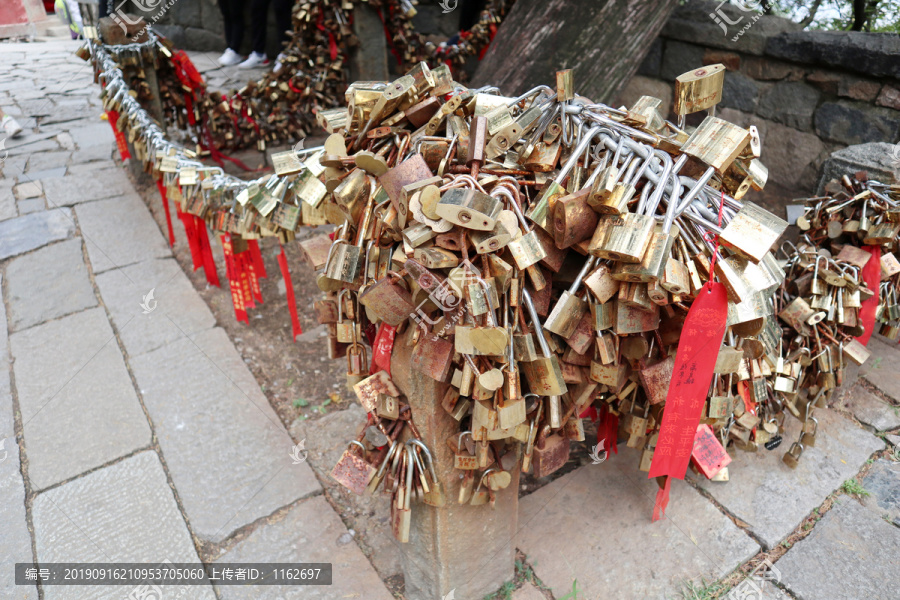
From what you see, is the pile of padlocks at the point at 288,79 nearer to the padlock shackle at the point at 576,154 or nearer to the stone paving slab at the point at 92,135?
the stone paving slab at the point at 92,135

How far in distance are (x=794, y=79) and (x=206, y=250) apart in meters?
3.82

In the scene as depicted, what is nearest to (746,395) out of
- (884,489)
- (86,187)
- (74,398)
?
(884,489)

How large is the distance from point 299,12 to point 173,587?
3.59m

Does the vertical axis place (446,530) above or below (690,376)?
below

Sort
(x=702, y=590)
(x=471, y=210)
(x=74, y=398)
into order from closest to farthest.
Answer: (x=471, y=210) → (x=702, y=590) → (x=74, y=398)

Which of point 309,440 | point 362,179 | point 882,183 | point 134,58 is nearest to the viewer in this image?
point 362,179

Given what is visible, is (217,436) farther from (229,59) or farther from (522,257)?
(229,59)

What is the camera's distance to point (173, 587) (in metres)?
1.78

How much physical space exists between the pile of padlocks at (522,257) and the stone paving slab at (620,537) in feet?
1.77

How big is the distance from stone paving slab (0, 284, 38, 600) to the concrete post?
130 centimetres

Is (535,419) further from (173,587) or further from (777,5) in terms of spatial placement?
(777,5)

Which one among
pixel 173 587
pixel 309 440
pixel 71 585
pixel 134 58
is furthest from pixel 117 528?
pixel 134 58

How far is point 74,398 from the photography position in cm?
257

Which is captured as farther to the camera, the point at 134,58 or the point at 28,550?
the point at 134,58
